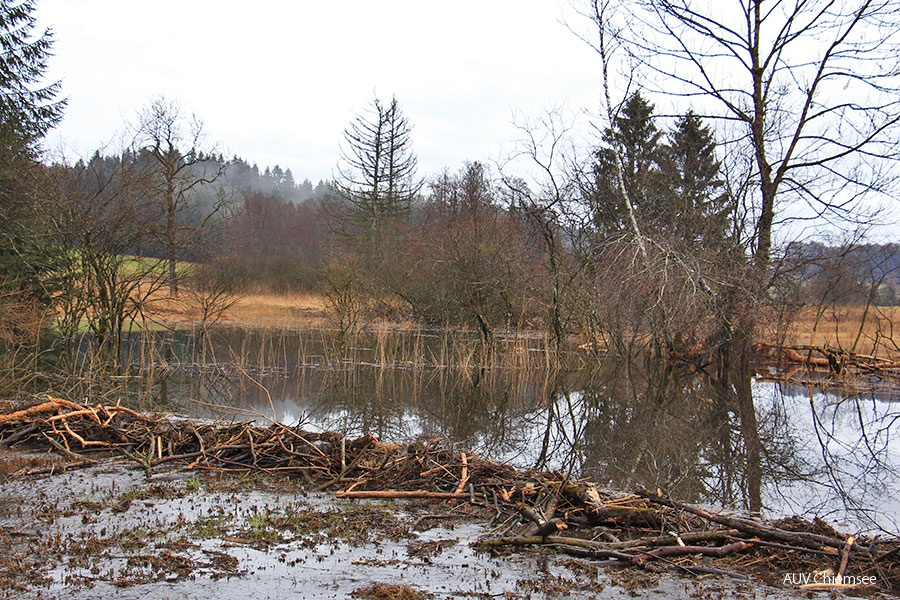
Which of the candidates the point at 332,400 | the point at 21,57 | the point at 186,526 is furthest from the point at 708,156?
the point at 21,57

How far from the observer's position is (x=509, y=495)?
5199 mm

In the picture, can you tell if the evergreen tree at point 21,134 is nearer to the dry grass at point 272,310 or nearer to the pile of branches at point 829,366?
the dry grass at point 272,310

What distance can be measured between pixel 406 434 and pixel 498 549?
15.4 feet

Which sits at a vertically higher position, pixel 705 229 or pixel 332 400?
pixel 705 229

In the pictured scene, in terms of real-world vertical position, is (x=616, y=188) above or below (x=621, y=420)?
above

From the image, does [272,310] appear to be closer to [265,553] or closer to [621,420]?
[621,420]

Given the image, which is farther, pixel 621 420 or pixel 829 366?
pixel 829 366

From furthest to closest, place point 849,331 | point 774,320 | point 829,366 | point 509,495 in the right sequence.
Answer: point 849,331, point 829,366, point 774,320, point 509,495

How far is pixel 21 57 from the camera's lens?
76.8 feet

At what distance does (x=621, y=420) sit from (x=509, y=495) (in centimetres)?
604

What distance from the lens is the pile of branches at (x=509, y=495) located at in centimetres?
411

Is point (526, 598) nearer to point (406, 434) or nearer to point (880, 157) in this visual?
point (406, 434)

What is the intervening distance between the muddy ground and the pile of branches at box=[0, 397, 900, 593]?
0.52ft

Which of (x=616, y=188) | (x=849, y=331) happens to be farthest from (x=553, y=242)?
(x=849, y=331)
